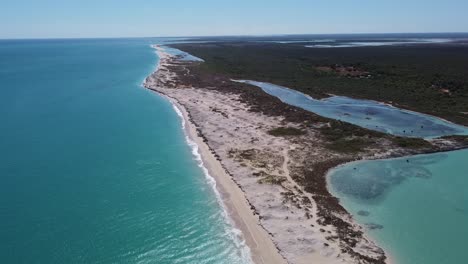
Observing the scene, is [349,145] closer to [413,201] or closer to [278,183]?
[413,201]

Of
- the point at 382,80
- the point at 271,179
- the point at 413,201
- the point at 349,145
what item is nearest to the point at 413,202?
the point at 413,201

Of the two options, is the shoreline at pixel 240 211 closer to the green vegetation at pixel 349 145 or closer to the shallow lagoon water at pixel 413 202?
the shallow lagoon water at pixel 413 202

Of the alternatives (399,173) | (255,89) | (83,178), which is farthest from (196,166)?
(255,89)

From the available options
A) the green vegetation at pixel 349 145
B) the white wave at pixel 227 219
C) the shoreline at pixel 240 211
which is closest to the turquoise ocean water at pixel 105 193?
the white wave at pixel 227 219

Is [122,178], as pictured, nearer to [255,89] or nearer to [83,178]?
[83,178]

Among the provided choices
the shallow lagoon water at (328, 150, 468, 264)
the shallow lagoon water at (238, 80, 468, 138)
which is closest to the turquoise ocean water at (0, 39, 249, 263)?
the shallow lagoon water at (328, 150, 468, 264)

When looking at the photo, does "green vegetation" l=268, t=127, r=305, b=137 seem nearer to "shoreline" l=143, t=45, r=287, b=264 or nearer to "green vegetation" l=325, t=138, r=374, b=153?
"green vegetation" l=325, t=138, r=374, b=153
